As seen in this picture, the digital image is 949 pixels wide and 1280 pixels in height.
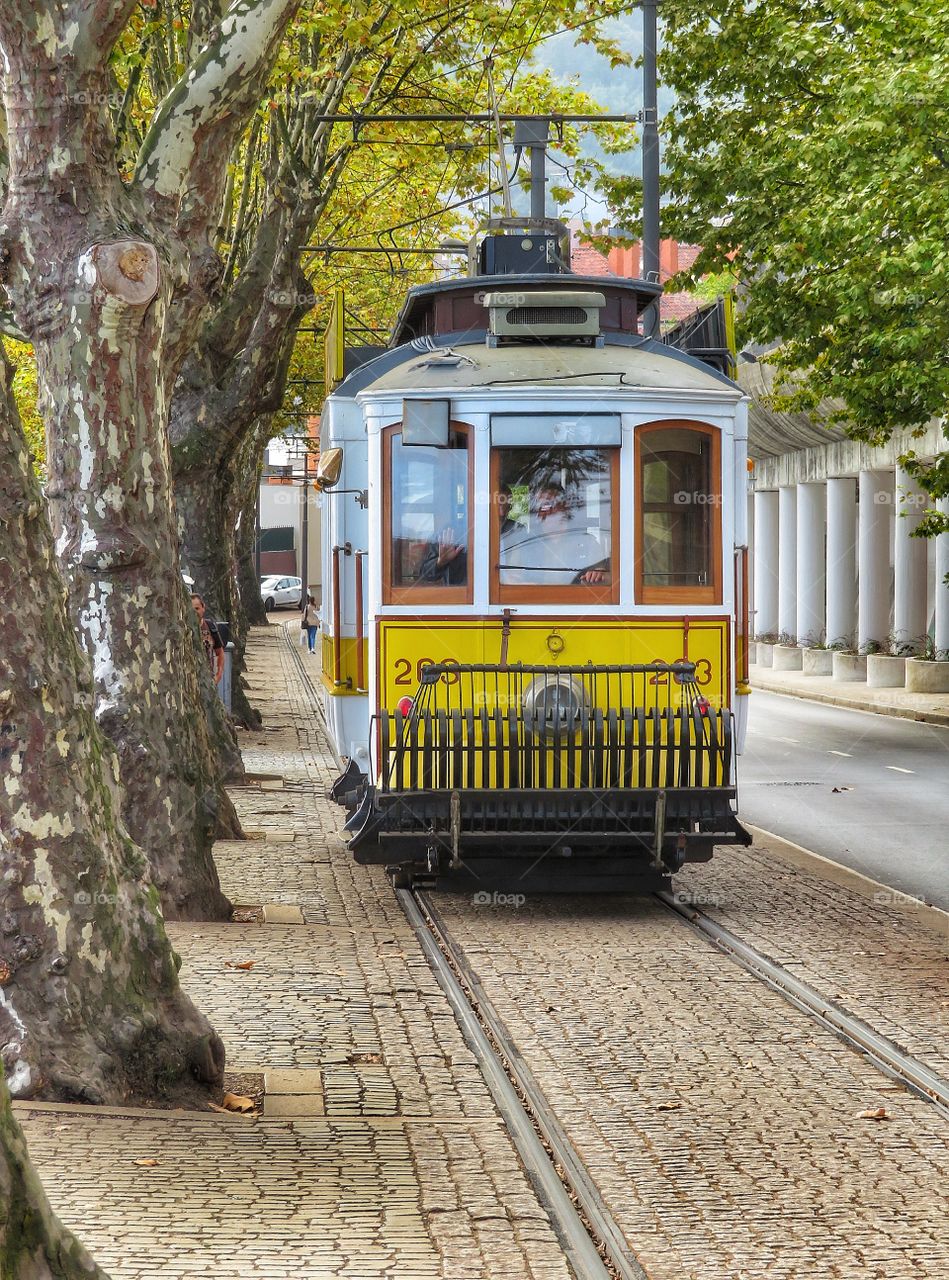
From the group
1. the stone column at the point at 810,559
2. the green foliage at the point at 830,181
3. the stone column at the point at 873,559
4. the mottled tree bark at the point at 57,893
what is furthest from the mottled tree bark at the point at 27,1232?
the stone column at the point at 810,559

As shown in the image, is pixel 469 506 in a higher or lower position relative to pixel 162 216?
lower

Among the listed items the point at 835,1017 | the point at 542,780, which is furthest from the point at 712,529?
the point at 835,1017

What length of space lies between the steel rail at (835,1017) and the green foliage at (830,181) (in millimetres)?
10975

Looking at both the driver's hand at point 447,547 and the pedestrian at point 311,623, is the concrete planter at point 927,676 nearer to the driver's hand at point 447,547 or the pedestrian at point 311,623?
the pedestrian at point 311,623

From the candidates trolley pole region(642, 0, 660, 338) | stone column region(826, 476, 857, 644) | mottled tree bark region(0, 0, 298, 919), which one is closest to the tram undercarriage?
mottled tree bark region(0, 0, 298, 919)

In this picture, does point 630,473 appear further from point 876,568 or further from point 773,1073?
point 876,568

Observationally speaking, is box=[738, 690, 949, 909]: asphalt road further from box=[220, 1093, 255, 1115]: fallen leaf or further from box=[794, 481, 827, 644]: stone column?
→ box=[794, 481, 827, 644]: stone column

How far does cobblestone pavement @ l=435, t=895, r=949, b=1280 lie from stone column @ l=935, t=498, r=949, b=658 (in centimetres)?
2434

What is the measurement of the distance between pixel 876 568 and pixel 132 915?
33767 mm

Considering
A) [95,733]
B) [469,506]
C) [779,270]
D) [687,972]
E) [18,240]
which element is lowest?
[687,972]

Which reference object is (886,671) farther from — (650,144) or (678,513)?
(678,513)

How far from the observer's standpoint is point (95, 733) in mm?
6887

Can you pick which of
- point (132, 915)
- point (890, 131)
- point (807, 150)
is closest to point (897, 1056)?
point (132, 915)

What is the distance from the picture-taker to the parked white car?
3410 inches
